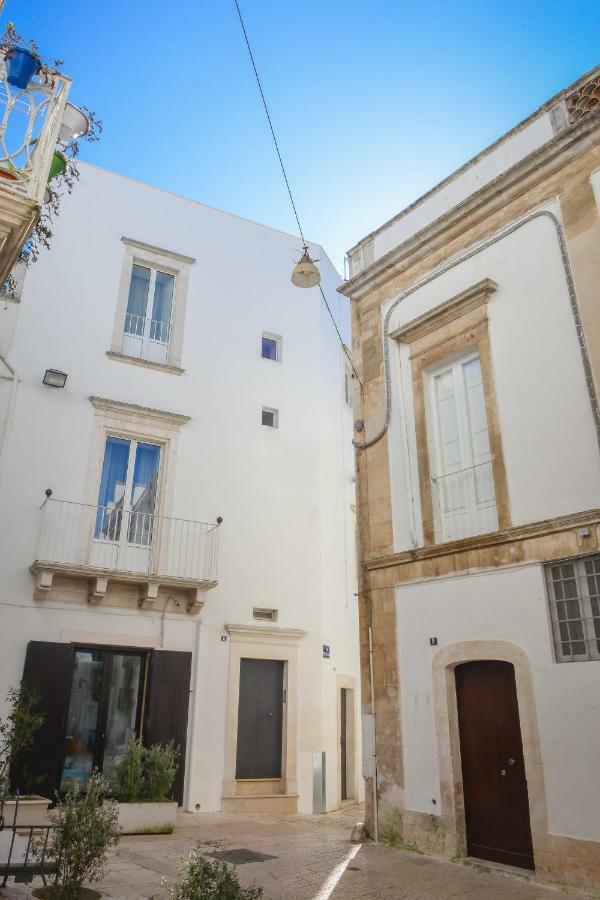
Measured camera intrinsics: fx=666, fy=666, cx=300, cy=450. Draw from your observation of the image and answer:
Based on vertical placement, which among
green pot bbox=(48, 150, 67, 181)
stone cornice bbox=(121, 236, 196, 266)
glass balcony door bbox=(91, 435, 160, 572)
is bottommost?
glass balcony door bbox=(91, 435, 160, 572)

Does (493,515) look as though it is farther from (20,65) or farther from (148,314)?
(148,314)

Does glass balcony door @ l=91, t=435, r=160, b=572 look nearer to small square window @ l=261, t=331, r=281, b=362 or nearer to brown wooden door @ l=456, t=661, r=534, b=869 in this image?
small square window @ l=261, t=331, r=281, b=362

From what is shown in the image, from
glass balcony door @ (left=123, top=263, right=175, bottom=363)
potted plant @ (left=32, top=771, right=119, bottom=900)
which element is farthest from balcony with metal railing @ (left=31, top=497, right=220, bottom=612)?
potted plant @ (left=32, top=771, right=119, bottom=900)

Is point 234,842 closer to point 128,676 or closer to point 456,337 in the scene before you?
point 128,676

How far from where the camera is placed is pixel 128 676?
1099 cm

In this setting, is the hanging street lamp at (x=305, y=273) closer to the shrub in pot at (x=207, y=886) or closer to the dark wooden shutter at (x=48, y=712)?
the dark wooden shutter at (x=48, y=712)

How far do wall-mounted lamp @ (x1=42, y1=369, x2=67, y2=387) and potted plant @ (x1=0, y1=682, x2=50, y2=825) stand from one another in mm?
4869

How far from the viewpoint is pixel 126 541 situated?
11.4m

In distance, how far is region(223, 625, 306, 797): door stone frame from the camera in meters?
11.3

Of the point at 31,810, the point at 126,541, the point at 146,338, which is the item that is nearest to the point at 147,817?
the point at 31,810

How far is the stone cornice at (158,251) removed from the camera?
43.4 feet

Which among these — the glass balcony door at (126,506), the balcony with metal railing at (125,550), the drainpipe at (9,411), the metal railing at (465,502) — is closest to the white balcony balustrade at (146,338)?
the glass balcony door at (126,506)

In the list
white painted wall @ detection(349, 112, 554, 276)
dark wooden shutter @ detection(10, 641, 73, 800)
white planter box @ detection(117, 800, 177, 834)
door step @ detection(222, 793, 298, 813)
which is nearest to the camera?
white painted wall @ detection(349, 112, 554, 276)

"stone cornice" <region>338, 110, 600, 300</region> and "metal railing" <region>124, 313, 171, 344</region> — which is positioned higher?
"metal railing" <region>124, 313, 171, 344</region>
